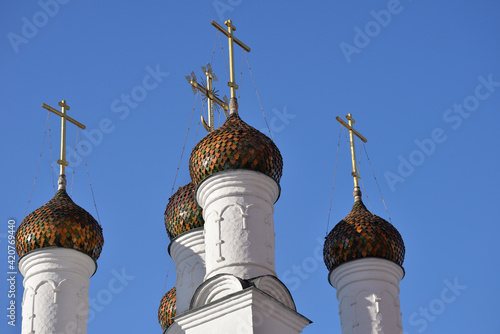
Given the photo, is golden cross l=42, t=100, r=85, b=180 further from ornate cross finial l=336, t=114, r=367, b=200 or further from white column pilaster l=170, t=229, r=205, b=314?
ornate cross finial l=336, t=114, r=367, b=200

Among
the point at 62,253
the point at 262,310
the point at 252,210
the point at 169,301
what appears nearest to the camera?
the point at 262,310

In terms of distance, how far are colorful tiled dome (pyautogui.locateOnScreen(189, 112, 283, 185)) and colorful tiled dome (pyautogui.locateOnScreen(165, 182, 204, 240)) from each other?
6.69 ft

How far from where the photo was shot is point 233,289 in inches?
504

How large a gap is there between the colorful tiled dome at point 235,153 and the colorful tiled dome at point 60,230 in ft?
7.47

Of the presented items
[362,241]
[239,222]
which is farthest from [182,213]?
[239,222]

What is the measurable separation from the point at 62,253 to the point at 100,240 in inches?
28.4

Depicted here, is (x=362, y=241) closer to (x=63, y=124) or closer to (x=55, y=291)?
(x=55, y=291)

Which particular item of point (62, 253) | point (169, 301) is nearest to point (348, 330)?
point (169, 301)

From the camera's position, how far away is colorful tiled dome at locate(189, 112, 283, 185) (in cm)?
1388

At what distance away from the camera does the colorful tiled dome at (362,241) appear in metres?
15.9

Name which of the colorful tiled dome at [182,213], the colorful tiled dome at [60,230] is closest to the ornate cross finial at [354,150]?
the colorful tiled dome at [182,213]

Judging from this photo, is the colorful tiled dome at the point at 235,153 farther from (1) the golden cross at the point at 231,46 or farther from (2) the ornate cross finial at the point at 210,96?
(2) the ornate cross finial at the point at 210,96

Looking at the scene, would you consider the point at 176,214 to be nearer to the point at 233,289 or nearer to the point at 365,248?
the point at 365,248

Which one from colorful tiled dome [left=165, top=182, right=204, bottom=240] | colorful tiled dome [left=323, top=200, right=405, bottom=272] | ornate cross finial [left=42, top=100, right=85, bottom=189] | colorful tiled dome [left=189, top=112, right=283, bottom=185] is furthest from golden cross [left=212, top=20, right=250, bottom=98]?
ornate cross finial [left=42, top=100, right=85, bottom=189]
